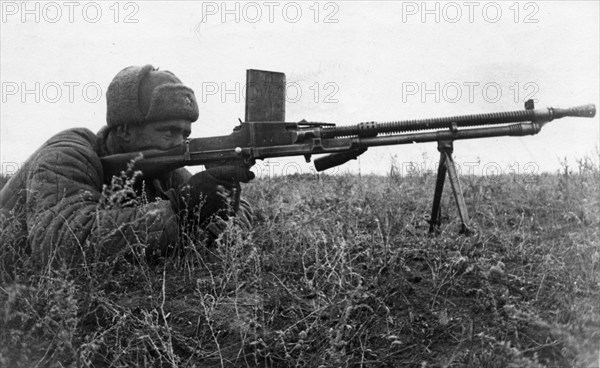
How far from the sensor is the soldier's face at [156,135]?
5062mm

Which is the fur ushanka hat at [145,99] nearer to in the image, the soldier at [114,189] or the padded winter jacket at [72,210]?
the soldier at [114,189]

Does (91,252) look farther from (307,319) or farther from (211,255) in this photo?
(307,319)

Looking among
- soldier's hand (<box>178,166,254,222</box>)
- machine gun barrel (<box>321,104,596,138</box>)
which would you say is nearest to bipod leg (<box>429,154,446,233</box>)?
machine gun barrel (<box>321,104,596,138</box>)

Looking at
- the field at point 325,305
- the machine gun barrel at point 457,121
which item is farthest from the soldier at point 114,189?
the machine gun barrel at point 457,121

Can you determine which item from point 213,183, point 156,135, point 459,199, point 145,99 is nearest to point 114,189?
point 156,135

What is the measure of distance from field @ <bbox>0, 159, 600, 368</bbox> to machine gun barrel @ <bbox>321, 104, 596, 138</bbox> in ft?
1.88

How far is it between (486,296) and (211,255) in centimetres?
208

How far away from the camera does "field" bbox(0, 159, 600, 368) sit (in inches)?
118

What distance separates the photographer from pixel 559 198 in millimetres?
5918

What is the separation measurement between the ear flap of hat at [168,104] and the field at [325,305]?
1.08 metres

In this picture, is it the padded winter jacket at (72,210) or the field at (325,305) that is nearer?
the field at (325,305)

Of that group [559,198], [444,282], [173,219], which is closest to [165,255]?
[173,219]

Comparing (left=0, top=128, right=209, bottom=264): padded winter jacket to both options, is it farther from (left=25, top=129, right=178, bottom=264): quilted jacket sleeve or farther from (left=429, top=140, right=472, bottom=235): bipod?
(left=429, top=140, right=472, bottom=235): bipod

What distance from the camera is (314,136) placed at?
444 cm
